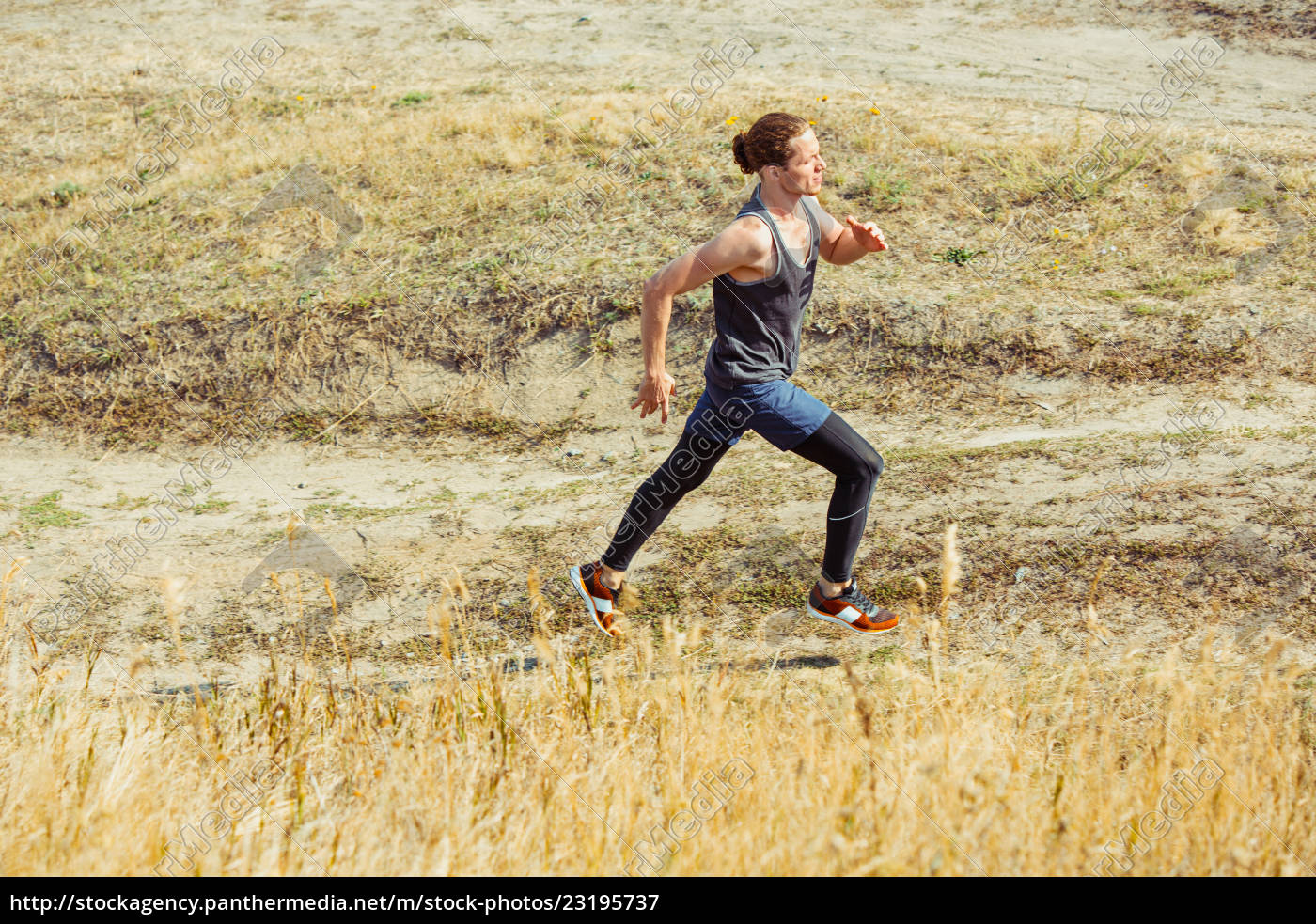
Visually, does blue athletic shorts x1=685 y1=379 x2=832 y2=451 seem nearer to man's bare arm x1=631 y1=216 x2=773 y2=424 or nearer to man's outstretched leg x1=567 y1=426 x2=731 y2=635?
man's outstretched leg x1=567 y1=426 x2=731 y2=635

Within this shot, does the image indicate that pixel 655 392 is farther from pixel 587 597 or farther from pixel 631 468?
pixel 631 468

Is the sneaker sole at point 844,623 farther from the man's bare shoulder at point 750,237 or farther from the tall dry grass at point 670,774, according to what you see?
the man's bare shoulder at point 750,237

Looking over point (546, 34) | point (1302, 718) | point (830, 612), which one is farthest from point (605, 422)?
point (546, 34)

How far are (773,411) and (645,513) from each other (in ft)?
2.71

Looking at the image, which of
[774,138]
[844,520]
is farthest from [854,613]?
[774,138]

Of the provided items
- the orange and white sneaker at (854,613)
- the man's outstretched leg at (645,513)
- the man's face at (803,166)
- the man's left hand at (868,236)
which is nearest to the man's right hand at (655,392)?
the man's outstretched leg at (645,513)

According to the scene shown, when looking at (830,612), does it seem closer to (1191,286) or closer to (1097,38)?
(1191,286)

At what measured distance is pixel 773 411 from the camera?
395cm

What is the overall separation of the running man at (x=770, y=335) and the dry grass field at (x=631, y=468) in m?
0.67

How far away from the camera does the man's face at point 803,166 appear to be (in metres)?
3.78

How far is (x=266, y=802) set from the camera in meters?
2.98

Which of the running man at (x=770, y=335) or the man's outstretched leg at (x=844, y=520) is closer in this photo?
the running man at (x=770, y=335)

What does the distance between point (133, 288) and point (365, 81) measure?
5364mm

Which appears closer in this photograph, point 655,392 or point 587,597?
point 655,392
